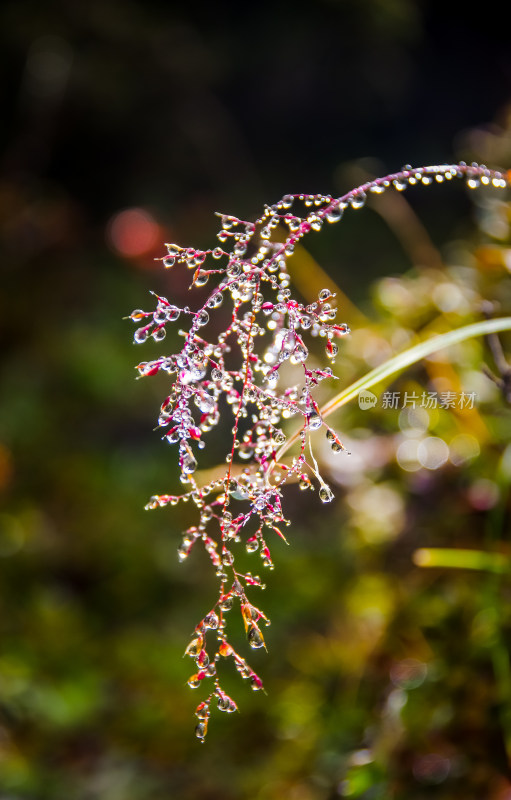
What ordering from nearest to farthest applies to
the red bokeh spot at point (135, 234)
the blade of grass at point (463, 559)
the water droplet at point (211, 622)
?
the water droplet at point (211, 622), the blade of grass at point (463, 559), the red bokeh spot at point (135, 234)

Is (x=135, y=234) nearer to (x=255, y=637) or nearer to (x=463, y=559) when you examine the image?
(x=463, y=559)

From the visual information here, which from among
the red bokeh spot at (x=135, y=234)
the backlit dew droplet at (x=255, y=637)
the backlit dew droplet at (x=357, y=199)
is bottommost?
the backlit dew droplet at (x=255, y=637)

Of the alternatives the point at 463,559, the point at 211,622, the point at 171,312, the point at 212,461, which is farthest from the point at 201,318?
the point at 212,461

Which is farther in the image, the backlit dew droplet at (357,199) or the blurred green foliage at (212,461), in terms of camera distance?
the blurred green foliage at (212,461)

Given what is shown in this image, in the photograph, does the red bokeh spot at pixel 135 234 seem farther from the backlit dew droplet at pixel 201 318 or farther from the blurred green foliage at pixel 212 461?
the backlit dew droplet at pixel 201 318

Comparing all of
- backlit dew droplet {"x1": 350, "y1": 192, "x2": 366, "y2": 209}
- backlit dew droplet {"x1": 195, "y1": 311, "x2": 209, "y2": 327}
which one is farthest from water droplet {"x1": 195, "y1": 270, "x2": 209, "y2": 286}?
backlit dew droplet {"x1": 350, "y1": 192, "x2": 366, "y2": 209}

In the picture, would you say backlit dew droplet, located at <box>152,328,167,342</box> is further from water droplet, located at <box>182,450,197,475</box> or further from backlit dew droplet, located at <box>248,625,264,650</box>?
backlit dew droplet, located at <box>248,625,264,650</box>

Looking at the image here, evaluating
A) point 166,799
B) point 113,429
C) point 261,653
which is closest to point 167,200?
point 113,429

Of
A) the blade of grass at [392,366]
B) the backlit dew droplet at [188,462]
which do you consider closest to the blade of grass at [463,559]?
the blade of grass at [392,366]

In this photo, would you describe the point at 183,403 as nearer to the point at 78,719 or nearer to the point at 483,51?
the point at 78,719
